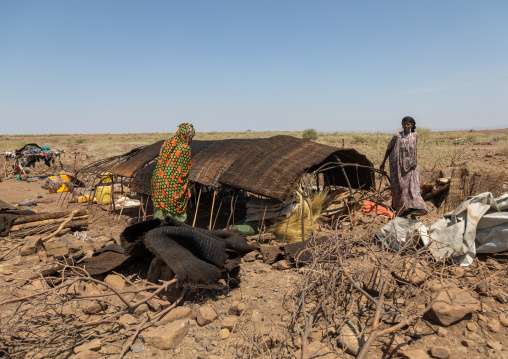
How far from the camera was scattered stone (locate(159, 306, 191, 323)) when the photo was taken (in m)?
3.44

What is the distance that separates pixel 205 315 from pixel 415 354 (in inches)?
77.8

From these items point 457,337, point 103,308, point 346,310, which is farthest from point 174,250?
point 457,337

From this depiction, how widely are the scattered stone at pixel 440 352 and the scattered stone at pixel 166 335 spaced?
228 cm

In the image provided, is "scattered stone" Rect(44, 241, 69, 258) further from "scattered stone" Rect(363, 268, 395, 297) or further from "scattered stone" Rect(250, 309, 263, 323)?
"scattered stone" Rect(363, 268, 395, 297)

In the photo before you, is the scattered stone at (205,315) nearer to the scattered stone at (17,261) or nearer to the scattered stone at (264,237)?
the scattered stone at (264,237)

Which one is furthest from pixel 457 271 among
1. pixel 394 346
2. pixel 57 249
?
pixel 57 249

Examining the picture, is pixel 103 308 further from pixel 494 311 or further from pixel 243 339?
pixel 494 311

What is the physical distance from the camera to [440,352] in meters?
2.81

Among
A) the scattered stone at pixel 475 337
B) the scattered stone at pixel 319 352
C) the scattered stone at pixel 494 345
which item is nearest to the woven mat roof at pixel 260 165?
the scattered stone at pixel 319 352

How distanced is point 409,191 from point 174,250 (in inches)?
173

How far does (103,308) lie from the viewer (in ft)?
12.3

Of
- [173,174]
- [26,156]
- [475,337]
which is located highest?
[173,174]

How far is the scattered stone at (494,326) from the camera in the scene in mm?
3160

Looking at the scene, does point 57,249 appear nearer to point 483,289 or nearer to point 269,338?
point 269,338
